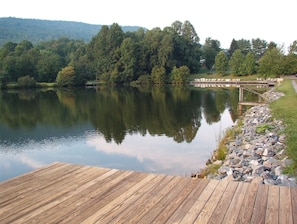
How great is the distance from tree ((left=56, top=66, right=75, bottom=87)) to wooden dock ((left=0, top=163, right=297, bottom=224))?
2424 inches

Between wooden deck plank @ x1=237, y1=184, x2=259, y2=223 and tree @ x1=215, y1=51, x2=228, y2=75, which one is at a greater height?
wooden deck plank @ x1=237, y1=184, x2=259, y2=223

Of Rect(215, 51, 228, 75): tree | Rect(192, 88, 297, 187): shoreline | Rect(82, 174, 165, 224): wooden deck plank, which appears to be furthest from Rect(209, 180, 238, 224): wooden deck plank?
Rect(215, 51, 228, 75): tree

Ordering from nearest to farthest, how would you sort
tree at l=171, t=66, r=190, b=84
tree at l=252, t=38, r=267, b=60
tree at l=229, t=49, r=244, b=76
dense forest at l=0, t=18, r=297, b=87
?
dense forest at l=0, t=18, r=297, b=87, tree at l=171, t=66, r=190, b=84, tree at l=229, t=49, r=244, b=76, tree at l=252, t=38, r=267, b=60

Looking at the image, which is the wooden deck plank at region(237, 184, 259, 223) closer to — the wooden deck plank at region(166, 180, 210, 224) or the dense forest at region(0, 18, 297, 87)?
the wooden deck plank at region(166, 180, 210, 224)

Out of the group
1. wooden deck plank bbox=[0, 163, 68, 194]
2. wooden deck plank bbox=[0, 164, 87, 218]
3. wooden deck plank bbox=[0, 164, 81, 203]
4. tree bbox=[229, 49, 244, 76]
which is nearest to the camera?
wooden deck plank bbox=[0, 164, 87, 218]

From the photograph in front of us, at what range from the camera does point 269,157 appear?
8406 mm

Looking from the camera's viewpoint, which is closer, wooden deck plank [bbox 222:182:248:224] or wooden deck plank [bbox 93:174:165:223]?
wooden deck plank [bbox 222:182:248:224]

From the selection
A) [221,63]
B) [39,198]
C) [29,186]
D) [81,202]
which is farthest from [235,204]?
[221,63]

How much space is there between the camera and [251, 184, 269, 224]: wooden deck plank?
3.72 m

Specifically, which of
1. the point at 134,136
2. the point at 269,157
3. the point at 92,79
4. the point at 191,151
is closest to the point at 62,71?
the point at 92,79

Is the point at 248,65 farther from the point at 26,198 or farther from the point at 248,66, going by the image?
the point at 26,198

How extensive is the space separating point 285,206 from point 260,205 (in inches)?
11.7

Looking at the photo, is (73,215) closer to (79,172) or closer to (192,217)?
(192,217)

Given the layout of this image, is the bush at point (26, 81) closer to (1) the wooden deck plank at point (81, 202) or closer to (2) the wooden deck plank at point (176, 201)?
(1) the wooden deck plank at point (81, 202)
